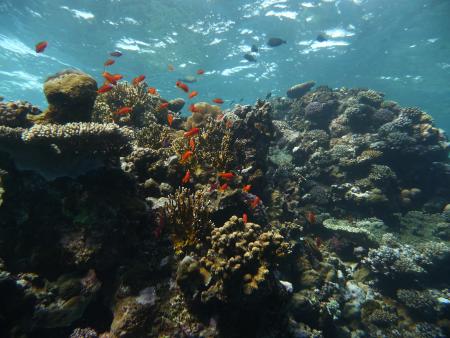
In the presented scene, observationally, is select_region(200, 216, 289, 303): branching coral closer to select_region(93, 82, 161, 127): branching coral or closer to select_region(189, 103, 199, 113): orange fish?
select_region(93, 82, 161, 127): branching coral

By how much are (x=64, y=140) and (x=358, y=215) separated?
10097mm

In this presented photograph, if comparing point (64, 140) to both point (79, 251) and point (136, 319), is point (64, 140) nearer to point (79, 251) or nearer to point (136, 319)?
point (79, 251)

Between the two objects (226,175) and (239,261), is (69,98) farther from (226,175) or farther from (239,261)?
(239,261)

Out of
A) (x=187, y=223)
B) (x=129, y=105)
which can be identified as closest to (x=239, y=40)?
(x=129, y=105)

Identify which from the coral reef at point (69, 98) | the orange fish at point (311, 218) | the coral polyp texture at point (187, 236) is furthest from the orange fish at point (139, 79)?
the orange fish at point (311, 218)

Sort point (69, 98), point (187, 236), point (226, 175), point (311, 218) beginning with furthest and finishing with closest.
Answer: point (311, 218)
point (226, 175)
point (69, 98)
point (187, 236)

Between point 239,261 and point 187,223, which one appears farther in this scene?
point 187,223

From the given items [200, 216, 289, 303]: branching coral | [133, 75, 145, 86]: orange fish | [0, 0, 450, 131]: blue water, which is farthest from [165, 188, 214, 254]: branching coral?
[0, 0, 450, 131]: blue water

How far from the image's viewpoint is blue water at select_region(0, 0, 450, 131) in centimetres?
2041

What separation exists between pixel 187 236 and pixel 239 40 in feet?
77.3

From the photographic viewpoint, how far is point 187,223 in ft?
16.3

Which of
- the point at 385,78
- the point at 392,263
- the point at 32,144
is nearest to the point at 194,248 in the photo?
the point at 32,144

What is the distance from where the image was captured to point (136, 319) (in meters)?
3.88

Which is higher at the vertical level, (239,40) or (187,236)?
(239,40)
